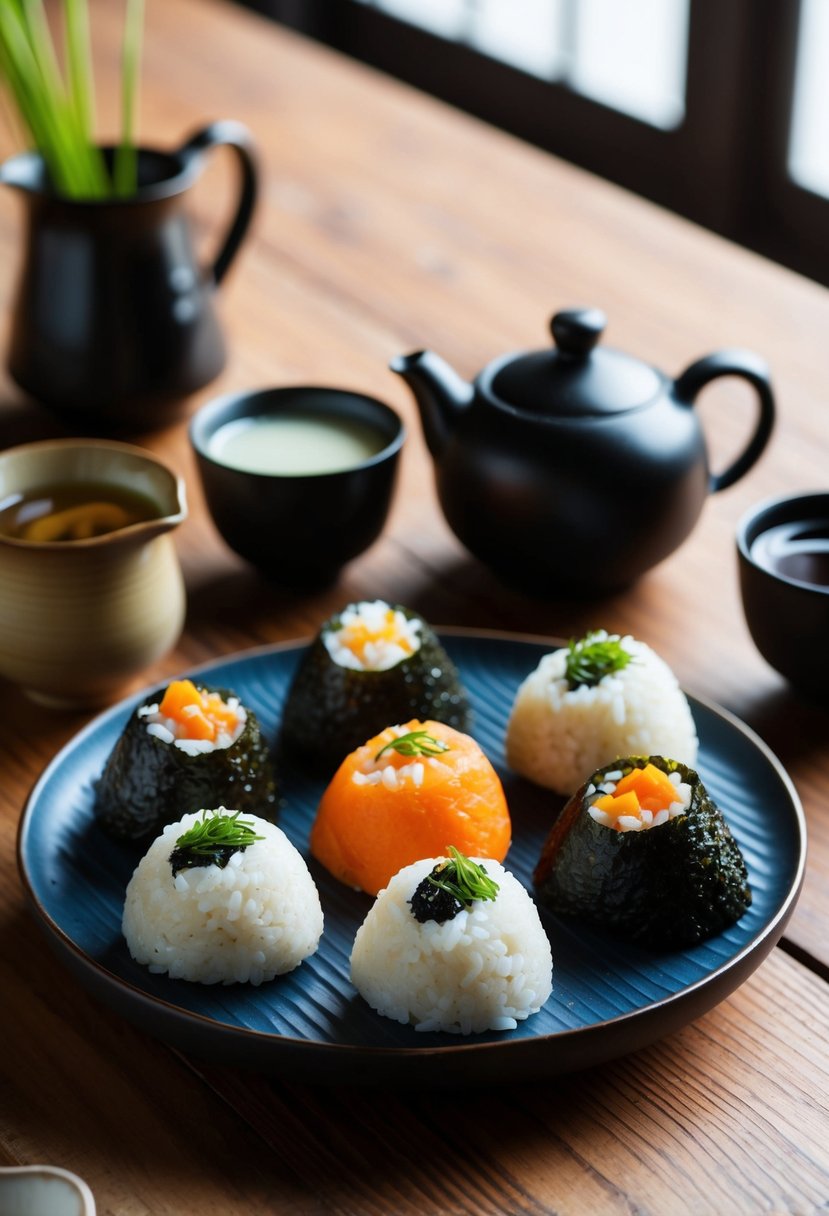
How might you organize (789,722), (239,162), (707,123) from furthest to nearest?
(707,123) → (239,162) → (789,722)

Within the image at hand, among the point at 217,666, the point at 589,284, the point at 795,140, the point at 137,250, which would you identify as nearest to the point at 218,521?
the point at 217,666

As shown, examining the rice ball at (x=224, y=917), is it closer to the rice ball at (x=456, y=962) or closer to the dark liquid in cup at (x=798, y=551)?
the rice ball at (x=456, y=962)

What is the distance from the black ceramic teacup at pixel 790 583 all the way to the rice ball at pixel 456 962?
452 millimetres

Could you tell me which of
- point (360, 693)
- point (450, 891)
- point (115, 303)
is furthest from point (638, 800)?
point (115, 303)

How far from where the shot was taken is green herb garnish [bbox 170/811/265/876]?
102cm

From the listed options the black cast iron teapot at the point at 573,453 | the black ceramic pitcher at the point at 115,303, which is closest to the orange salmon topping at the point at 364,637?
the black cast iron teapot at the point at 573,453

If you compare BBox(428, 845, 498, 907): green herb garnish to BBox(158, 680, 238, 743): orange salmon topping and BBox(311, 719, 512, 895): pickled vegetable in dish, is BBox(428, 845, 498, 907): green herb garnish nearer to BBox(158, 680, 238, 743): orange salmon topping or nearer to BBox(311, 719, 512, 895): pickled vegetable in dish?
BBox(311, 719, 512, 895): pickled vegetable in dish

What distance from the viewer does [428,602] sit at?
1.57 m

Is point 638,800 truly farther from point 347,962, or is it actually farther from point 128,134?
point 128,134

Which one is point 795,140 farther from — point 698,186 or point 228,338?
point 228,338

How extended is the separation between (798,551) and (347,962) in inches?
24.4

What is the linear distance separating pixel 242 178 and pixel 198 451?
535mm

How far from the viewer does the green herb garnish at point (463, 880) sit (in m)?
0.97

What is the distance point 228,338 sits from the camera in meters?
1.88
